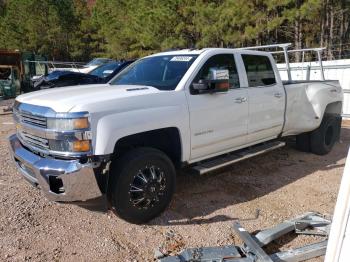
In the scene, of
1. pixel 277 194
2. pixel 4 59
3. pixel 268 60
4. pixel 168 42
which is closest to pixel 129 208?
pixel 277 194

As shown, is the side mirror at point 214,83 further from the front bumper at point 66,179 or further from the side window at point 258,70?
the front bumper at point 66,179

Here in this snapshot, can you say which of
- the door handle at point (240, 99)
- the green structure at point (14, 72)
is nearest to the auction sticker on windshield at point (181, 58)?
the door handle at point (240, 99)

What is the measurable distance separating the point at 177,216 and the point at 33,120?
1.88 meters

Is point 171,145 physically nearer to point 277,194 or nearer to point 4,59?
point 277,194

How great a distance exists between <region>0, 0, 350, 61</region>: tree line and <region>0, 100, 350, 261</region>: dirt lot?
1161cm

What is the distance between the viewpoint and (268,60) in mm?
5770

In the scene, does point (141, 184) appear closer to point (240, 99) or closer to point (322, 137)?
point (240, 99)

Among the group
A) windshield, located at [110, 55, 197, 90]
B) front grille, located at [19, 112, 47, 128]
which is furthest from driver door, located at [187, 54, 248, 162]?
front grille, located at [19, 112, 47, 128]

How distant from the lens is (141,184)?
383 cm

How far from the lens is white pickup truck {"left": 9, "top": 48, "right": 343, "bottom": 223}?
3459 mm

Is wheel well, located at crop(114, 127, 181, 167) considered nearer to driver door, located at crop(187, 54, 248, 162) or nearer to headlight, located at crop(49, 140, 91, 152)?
driver door, located at crop(187, 54, 248, 162)

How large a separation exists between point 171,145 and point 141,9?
21695mm

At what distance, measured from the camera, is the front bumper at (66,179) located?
3.40 metres

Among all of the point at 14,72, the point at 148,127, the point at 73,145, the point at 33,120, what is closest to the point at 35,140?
the point at 33,120
